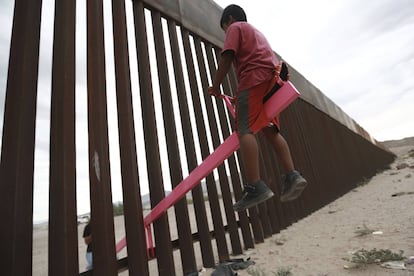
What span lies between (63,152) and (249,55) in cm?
120

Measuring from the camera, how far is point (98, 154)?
148 cm

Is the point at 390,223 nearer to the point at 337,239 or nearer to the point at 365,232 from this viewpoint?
the point at 365,232

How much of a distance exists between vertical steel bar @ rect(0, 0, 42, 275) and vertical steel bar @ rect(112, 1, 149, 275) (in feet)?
1.61

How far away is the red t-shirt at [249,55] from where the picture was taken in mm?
1556

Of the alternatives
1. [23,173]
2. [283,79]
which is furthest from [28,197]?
[283,79]

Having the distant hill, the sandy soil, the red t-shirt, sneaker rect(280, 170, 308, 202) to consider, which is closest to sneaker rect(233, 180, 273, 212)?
sneaker rect(280, 170, 308, 202)

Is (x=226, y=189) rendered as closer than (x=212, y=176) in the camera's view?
No

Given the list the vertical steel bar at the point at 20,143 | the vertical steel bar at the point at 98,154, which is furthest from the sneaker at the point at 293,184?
the vertical steel bar at the point at 20,143

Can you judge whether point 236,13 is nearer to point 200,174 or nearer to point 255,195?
point 200,174

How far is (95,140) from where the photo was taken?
4.92ft

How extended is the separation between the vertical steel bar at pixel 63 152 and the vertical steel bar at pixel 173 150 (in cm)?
77

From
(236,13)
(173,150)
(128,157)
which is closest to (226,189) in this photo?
(173,150)

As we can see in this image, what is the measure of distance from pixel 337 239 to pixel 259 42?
1.87m

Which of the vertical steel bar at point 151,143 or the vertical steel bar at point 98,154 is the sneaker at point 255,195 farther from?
the vertical steel bar at point 98,154
